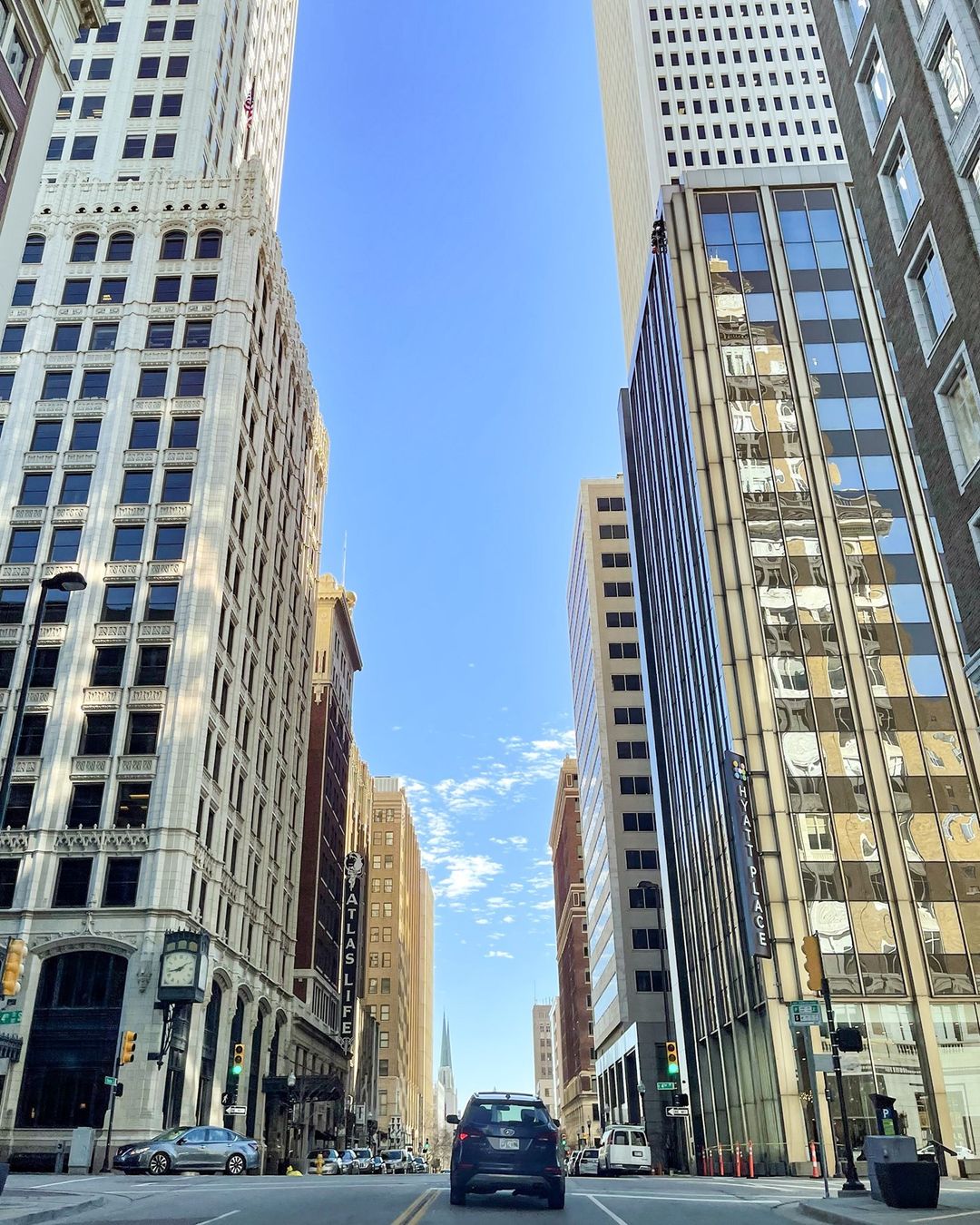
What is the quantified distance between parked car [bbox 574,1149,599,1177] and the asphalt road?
29.4 meters

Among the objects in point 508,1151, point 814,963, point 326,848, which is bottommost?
point 508,1151

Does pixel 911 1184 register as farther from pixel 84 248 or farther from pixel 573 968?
pixel 573 968

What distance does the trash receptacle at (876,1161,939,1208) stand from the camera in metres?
16.8

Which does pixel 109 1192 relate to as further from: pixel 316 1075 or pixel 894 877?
pixel 316 1075

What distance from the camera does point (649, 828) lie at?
9469 centimetres

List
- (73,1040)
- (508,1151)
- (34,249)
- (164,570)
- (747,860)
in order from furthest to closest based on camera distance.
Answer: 1. (34,249)
2. (164,570)
3. (747,860)
4. (73,1040)
5. (508,1151)

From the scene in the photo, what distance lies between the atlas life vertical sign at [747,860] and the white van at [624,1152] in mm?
9165

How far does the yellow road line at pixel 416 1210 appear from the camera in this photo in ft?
46.1

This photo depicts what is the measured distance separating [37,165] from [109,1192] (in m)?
27.2

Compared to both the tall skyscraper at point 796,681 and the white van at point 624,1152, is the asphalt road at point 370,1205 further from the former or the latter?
the white van at point 624,1152

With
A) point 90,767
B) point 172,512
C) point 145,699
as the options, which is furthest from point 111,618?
point 90,767

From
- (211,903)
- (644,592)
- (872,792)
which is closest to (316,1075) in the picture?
(211,903)

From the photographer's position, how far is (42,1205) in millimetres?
16375

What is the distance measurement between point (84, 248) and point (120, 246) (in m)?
2.15
